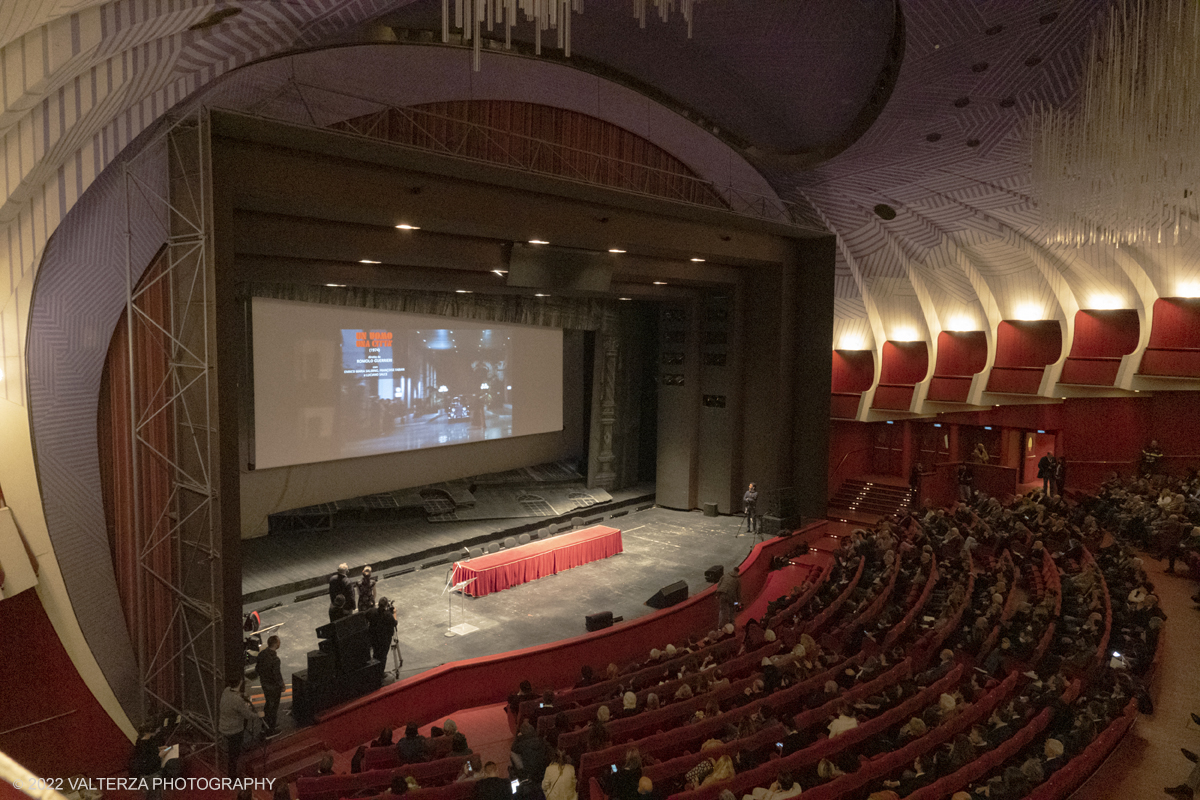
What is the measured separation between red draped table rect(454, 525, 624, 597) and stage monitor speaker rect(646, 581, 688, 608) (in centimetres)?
246

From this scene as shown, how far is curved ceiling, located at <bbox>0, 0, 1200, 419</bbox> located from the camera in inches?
242

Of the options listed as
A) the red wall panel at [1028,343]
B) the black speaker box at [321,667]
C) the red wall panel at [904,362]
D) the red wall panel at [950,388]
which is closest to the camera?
the black speaker box at [321,667]

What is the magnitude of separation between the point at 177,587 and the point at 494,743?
13.3 feet

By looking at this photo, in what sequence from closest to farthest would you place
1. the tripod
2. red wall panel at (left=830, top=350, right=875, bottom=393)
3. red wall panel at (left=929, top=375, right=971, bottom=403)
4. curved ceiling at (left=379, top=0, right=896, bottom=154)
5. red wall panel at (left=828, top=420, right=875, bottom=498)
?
the tripod → curved ceiling at (left=379, top=0, right=896, bottom=154) → red wall panel at (left=929, top=375, right=971, bottom=403) → red wall panel at (left=830, top=350, right=875, bottom=393) → red wall panel at (left=828, top=420, right=875, bottom=498)

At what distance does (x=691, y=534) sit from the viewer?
55.2 ft

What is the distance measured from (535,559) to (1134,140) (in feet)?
34.8

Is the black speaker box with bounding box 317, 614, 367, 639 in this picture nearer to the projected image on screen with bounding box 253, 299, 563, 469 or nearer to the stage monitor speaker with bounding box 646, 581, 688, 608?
the stage monitor speaker with bounding box 646, 581, 688, 608

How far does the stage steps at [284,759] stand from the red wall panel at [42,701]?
1.54 meters

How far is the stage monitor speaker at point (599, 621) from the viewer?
35.2 feet

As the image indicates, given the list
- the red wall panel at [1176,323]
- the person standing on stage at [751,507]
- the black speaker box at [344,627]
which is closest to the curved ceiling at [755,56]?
the person standing on stage at [751,507]

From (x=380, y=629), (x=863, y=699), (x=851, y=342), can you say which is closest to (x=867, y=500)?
(x=851, y=342)

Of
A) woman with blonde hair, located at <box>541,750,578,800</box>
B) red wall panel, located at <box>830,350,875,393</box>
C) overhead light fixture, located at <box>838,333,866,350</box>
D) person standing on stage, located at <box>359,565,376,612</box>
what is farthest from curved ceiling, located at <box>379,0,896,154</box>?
woman with blonde hair, located at <box>541,750,578,800</box>

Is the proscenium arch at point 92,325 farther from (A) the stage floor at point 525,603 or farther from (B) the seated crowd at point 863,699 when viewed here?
(B) the seated crowd at point 863,699

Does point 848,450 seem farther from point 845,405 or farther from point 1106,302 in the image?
point 1106,302
